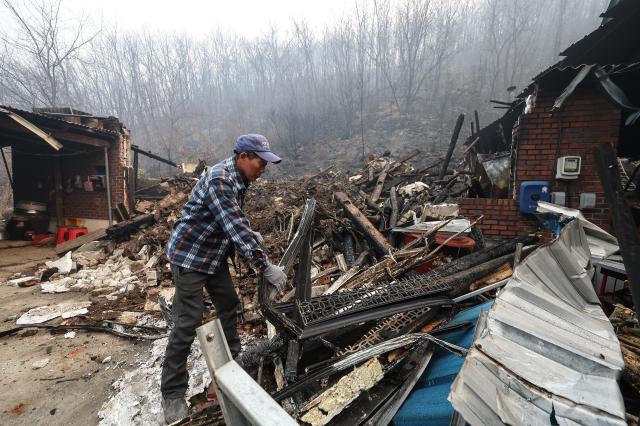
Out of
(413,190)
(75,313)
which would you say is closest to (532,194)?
(413,190)

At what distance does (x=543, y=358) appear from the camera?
4.18ft

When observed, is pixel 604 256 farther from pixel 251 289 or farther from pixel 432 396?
pixel 251 289

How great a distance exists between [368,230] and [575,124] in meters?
3.13

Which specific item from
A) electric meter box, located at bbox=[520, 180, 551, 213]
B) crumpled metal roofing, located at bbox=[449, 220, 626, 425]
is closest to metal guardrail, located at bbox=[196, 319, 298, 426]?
crumpled metal roofing, located at bbox=[449, 220, 626, 425]

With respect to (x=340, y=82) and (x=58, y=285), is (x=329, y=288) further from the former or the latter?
(x=340, y=82)

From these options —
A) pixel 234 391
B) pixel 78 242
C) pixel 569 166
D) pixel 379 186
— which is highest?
pixel 569 166

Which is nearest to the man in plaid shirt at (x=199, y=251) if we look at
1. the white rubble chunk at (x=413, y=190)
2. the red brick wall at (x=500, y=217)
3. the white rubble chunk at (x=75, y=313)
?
the white rubble chunk at (x=75, y=313)

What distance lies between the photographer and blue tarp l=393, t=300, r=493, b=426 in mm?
1687

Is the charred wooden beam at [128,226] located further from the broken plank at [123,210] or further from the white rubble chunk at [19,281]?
the white rubble chunk at [19,281]

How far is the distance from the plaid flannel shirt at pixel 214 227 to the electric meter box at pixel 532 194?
12.7ft

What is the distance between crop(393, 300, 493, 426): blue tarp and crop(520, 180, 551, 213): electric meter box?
9.30ft

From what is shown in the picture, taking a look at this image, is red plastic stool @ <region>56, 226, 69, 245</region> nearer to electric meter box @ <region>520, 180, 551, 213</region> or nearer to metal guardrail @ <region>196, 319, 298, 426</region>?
metal guardrail @ <region>196, 319, 298, 426</region>

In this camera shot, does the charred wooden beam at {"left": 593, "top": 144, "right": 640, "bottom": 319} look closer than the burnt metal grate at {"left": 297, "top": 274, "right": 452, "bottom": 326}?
Yes

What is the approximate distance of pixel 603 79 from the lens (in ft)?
11.4
